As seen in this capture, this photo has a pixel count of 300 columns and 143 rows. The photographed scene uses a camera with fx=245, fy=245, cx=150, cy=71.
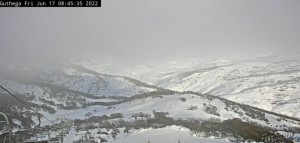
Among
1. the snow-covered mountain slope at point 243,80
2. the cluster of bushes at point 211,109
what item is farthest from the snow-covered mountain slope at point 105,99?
the snow-covered mountain slope at point 243,80

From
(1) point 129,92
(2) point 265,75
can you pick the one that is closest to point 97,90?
(1) point 129,92

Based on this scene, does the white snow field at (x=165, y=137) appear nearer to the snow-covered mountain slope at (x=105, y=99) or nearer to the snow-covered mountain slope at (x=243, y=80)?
the snow-covered mountain slope at (x=105, y=99)

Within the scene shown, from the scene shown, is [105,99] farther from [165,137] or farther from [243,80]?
[243,80]

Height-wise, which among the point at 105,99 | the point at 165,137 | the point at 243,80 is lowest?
the point at 165,137

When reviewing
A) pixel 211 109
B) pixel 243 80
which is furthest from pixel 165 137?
pixel 243 80

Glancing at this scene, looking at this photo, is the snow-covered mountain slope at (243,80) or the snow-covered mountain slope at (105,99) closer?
the snow-covered mountain slope at (105,99)

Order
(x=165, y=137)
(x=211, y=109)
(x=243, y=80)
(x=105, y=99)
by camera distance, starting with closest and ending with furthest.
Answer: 1. (x=165, y=137)
2. (x=211, y=109)
3. (x=105, y=99)
4. (x=243, y=80)

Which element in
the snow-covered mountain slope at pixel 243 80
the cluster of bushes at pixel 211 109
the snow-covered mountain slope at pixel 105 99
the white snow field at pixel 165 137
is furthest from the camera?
the snow-covered mountain slope at pixel 243 80

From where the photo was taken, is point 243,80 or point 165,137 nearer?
point 165,137

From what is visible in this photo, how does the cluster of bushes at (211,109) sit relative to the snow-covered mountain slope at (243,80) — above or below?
below
